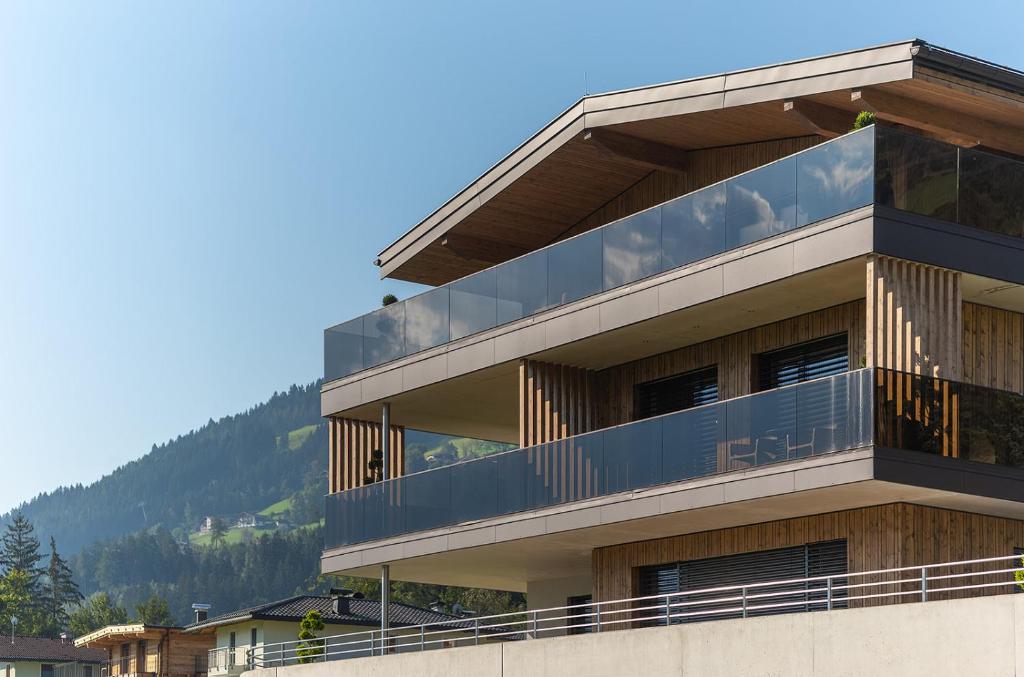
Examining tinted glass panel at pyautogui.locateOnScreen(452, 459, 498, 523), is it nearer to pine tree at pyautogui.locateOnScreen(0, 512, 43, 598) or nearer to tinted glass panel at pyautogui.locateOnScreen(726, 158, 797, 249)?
tinted glass panel at pyautogui.locateOnScreen(726, 158, 797, 249)

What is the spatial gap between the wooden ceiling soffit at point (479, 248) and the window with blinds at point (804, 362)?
8383mm

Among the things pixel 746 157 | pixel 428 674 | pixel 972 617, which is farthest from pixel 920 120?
pixel 428 674

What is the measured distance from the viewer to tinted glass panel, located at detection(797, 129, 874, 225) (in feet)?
69.8

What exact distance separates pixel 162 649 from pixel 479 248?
42018mm

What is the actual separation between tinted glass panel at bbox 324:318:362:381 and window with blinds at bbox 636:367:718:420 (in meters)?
6.38

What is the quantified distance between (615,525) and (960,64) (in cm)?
855

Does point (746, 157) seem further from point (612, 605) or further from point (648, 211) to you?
point (612, 605)

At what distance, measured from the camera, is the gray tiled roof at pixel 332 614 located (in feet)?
194

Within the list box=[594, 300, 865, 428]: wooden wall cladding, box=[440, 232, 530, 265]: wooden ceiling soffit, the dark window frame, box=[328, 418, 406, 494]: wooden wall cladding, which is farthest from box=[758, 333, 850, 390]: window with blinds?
box=[328, 418, 406, 494]: wooden wall cladding

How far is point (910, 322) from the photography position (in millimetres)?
21250

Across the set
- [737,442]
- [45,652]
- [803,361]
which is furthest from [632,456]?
[45,652]

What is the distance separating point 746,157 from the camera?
2697 cm

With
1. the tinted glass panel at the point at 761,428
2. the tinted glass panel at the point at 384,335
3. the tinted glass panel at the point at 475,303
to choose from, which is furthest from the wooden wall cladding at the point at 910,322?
the tinted glass panel at the point at 384,335

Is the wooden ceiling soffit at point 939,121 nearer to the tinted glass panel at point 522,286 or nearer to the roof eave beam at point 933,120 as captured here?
the roof eave beam at point 933,120
